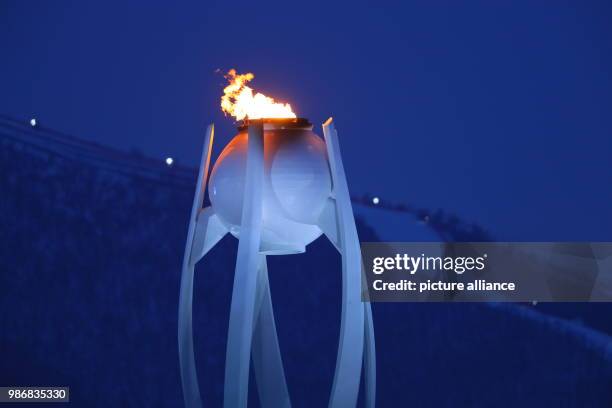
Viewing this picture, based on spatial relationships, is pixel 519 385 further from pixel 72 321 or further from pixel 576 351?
pixel 72 321

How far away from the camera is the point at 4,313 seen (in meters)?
15.0

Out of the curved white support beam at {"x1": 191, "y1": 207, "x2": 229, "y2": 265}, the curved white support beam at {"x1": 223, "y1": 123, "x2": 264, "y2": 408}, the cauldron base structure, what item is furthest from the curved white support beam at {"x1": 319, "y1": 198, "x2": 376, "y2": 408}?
the curved white support beam at {"x1": 191, "y1": 207, "x2": 229, "y2": 265}

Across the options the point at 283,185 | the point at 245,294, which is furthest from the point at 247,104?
the point at 245,294

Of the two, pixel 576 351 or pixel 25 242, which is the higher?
pixel 25 242

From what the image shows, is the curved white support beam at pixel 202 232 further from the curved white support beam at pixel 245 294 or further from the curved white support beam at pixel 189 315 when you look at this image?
the curved white support beam at pixel 245 294

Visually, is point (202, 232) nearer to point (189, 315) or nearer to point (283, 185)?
point (189, 315)

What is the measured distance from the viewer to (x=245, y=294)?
910cm

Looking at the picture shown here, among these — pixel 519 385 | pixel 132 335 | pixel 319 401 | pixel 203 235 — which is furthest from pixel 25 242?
pixel 519 385

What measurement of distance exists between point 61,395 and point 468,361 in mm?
5366

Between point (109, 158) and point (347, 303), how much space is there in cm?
700

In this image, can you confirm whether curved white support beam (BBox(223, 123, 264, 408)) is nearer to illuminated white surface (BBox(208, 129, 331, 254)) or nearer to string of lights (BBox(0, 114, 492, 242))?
illuminated white surface (BBox(208, 129, 331, 254))

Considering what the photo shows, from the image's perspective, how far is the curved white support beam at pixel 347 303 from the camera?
9203 mm

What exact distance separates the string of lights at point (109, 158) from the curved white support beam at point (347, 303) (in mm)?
5281

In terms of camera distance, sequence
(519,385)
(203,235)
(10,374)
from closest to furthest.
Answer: (203,235), (519,385), (10,374)
